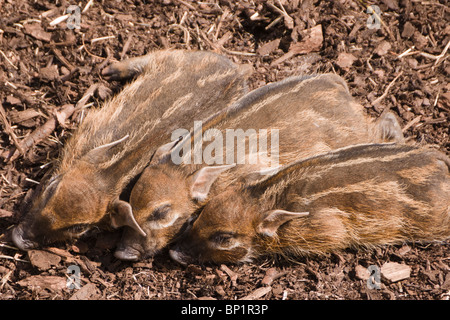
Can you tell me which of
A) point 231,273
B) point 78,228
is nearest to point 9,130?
point 78,228

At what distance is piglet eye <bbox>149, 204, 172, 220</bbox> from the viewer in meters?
4.45

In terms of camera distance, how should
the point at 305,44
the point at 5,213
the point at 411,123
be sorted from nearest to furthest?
the point at 5,213
the point at 411,123
the point at 305,44

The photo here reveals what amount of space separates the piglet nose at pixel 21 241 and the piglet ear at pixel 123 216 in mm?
710

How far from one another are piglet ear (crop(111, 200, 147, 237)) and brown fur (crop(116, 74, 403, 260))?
14cm

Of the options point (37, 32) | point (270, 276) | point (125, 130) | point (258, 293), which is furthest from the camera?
point (37, 32)

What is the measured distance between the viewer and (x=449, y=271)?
4426 mm

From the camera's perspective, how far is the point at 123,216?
171 inches

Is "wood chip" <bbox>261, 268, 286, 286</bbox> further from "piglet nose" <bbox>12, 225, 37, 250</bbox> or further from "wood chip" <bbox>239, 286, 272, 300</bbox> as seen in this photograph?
"piglet nose" <bbox>12, 225, 37, 250</bbox>

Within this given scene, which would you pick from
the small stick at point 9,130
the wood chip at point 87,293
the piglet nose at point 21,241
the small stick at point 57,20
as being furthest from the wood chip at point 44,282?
the small stick at point 57,20

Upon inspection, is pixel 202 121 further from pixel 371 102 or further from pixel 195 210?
pixel 371 102

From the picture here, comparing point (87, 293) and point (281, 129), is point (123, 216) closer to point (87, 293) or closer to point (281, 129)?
point (87, 293)

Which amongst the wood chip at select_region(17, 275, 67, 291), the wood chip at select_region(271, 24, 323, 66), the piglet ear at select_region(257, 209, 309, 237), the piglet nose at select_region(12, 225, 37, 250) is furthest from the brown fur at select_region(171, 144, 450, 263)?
the wood chip at select_region(271, 24, 323, 66)

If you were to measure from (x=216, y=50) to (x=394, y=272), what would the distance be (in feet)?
8.97

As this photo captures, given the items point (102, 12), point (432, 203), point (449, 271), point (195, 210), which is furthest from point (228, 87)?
point (449, 271)
